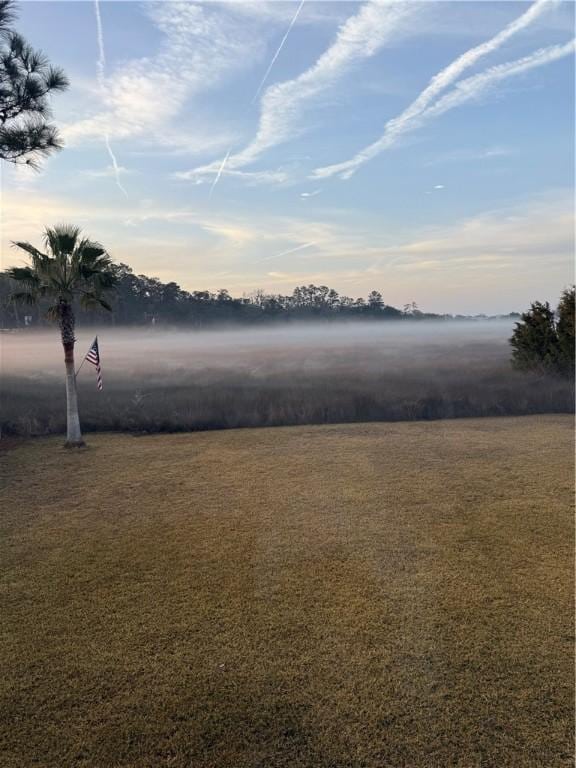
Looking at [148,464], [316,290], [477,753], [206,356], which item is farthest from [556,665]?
[316,290]

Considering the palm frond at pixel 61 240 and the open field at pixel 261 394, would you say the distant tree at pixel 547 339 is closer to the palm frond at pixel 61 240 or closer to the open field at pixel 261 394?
the open field at pixel 261 394

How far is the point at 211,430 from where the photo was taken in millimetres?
19938

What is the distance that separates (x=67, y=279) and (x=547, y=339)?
26.9 meters

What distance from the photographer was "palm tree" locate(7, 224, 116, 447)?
15734 mm

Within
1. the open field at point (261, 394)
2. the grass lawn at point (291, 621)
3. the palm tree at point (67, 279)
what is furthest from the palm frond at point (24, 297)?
the grass lawn at point (291, 621)

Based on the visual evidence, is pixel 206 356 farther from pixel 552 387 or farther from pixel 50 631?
pixel 50 631

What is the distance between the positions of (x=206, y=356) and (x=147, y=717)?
2371 inches

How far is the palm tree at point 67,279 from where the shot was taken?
51.6ft

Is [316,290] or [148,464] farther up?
[316,290]

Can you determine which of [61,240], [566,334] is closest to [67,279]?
[61,240]

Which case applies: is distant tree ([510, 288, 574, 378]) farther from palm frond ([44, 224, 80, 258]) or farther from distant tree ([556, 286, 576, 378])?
palm frond ([44, 224, 80, 258])

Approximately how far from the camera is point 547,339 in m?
28.6

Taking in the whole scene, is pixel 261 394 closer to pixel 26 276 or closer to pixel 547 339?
pixel 26 276

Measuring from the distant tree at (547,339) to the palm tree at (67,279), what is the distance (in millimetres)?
24558
